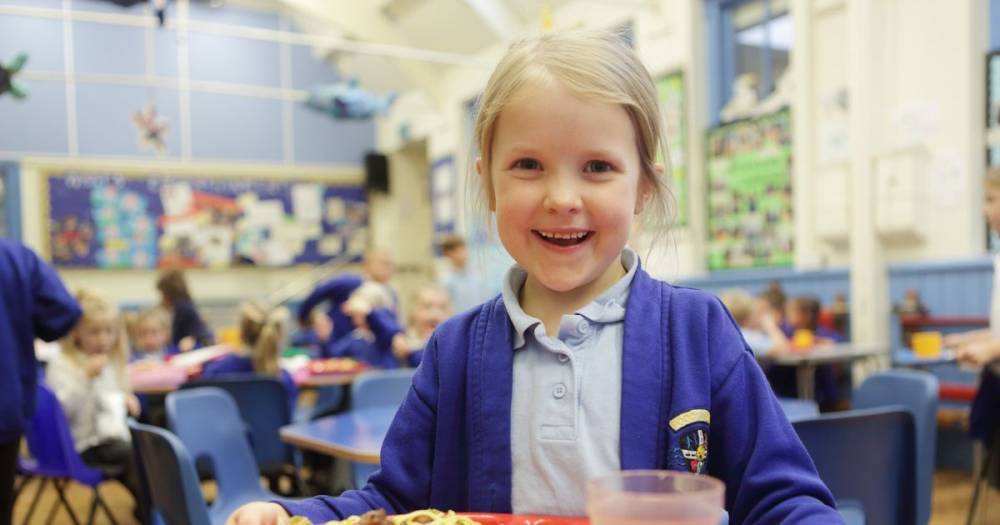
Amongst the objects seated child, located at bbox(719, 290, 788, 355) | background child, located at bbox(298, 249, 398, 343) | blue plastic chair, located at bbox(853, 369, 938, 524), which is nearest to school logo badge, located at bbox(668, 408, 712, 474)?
blue plastic chair, located at bbox(853, 369, 938, 524)

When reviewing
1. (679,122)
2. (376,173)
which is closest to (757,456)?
(679,122)

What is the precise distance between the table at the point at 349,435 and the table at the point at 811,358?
2.48 meters

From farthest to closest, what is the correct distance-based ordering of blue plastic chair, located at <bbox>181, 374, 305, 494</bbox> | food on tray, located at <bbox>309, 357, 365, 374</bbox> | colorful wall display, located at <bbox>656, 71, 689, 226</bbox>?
colorful wall display, located at <bbox>656, 71, 689, 226</bbox>, food on tray, located at <bbox>309, 357, 365, 374</bbox>, blue plastic chair, located at <bbox>181, 374, 305, 494</bbox>

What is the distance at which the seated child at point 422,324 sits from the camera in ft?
13.9

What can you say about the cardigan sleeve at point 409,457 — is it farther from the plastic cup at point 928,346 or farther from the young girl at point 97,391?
the plastic cup at point 928,346

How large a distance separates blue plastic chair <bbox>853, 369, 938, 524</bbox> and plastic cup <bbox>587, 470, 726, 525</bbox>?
5.66 ft

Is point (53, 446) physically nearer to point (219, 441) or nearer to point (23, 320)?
point (23, 320)

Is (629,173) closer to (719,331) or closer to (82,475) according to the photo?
(719,331)

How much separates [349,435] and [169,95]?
954 centimetres

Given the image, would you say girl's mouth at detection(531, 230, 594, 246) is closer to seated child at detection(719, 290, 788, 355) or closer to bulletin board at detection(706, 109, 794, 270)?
seated child at detection(719, 290, 788, 355)

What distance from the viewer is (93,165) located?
33.9 feet

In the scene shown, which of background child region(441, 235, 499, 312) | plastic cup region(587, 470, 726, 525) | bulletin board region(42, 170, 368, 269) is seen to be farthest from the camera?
bulletin board region(42, 170, 368, 269)

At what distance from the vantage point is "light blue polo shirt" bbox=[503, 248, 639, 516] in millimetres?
961

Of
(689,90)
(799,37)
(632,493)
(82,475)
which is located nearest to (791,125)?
(799,37)
